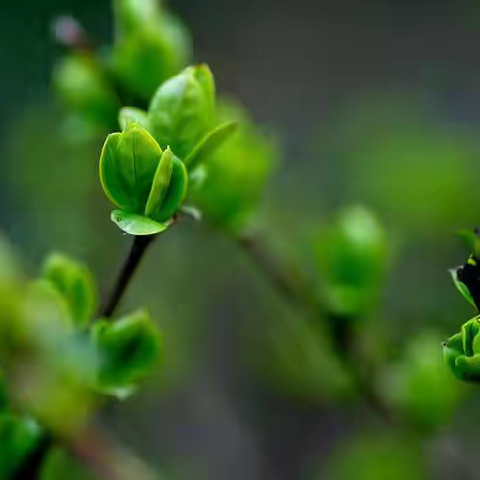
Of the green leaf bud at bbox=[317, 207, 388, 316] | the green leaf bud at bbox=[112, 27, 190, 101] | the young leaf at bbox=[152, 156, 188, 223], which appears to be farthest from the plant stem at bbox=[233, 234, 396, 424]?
the young leaf at bbox=[152, 156, 188, 223]

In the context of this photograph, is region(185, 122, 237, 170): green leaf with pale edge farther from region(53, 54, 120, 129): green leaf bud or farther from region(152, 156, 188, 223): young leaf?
region(53, 54, 120, 129): green leaf bud

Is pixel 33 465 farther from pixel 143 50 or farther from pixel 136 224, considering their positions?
pixel 143 50

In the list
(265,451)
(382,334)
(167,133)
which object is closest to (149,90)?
(167,133)

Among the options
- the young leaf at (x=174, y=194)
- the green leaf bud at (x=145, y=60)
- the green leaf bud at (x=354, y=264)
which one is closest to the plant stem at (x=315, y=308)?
the green leaf bud at (x=354, y=264)

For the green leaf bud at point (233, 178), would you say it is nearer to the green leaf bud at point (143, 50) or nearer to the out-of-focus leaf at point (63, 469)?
the green leaf bud at point (143, 50)

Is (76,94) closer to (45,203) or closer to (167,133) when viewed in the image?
(167,133)

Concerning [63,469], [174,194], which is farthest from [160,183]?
[63,469]

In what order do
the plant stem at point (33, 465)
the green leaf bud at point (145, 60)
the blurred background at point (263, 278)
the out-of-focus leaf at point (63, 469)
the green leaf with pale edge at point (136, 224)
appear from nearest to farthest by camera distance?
the green leaf with pale edge at point (136, 224)
the plant stem at point (33, 465)
the green leaf bud at point (145, 60)
the out-of-focus leaf at point (63, 469)
the blurred background at point (263, 278)
